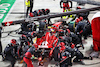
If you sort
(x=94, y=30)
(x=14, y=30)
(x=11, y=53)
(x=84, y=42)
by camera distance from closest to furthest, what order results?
1. (x=11, y=53)
2. (x=94, y=30)
3. (x=84, y=42)
4. (x=14, y=30)

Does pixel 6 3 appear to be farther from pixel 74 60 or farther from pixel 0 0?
pixel 74 60

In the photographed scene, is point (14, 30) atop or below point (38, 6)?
below

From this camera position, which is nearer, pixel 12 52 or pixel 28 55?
pixel 28 55

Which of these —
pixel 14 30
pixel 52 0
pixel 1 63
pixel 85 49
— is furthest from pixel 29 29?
pixel 52 0

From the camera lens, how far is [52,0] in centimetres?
800

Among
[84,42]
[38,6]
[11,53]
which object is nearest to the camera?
[11,53]

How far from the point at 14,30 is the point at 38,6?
5.62 feet

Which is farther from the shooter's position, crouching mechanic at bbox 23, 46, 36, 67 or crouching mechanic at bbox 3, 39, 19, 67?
crouching mechanic at bbox 3, 39, 19, 67

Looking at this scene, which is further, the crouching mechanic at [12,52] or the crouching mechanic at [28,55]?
the crouching mechanic at [12,52]

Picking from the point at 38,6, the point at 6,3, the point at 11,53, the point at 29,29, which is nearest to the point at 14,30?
the point at 29,29

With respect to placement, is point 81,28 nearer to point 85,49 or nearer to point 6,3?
point 85,49

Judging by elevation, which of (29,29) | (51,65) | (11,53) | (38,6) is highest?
(38,6)

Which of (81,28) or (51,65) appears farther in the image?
(81,28)

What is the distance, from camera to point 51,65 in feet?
15.6
